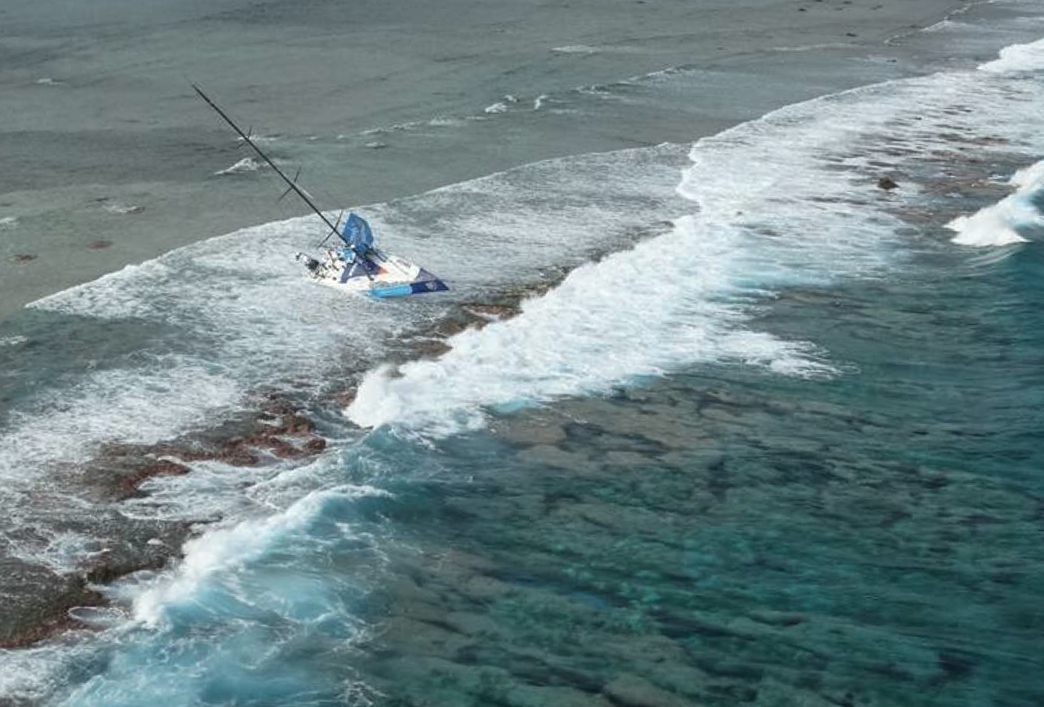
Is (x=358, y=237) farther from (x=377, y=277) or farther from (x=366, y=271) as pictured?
(x=377, y=277)

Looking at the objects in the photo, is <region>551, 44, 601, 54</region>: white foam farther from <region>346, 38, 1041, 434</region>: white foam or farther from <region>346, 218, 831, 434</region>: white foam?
<region>346, 218, 831, 434</region>: white foam

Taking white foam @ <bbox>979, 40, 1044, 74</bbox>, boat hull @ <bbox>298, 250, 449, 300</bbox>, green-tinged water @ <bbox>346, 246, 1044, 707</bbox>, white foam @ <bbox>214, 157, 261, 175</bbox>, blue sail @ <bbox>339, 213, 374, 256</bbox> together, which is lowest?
green-tinged water @ <bbox>346, 246, 1044, 707</bbox>

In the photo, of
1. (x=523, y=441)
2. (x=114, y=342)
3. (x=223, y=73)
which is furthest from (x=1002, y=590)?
(x=223, y=73)

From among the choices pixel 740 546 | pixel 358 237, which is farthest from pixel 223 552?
pixel 358 237

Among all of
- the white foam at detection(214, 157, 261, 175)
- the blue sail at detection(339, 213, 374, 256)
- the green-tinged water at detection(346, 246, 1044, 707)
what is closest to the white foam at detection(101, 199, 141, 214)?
the white foam at detection(214, 157, 261, 175)

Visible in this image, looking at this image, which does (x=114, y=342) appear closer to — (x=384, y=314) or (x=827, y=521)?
(x=384, y=314)

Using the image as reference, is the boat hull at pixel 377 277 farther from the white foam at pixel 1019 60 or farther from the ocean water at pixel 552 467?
the white foam at pixel 1019 60
